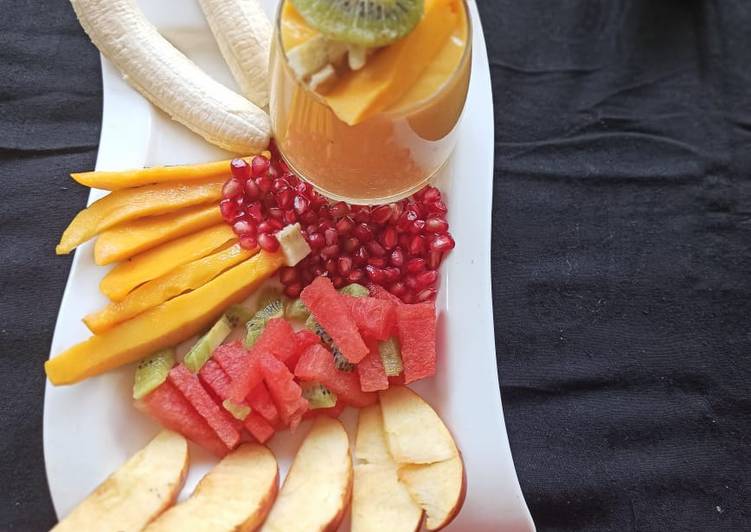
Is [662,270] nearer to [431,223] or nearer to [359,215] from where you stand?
[431,223]

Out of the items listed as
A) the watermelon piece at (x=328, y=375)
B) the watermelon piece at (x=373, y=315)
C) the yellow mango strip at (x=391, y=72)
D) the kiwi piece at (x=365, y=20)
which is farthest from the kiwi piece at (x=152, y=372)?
the kiwi piece at (x=365, y=20)

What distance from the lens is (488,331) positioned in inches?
57.8

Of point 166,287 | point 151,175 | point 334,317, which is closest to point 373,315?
point 334,317

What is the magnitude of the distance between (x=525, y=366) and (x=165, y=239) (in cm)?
80

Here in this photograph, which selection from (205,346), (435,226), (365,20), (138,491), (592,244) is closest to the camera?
(365,20)

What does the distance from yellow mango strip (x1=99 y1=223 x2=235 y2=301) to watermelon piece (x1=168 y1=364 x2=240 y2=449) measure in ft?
0.59

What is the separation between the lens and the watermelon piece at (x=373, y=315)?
4.64ft

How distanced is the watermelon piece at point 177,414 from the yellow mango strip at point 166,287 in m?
0.14

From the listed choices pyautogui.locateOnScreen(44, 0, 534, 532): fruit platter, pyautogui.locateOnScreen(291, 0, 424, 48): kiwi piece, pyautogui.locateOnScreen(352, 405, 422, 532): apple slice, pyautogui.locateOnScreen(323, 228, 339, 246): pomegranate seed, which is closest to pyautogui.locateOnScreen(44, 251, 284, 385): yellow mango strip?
pyautogui.locateOnScreen(44, 0, 534, 532): fruit platter

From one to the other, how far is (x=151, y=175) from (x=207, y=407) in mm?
440

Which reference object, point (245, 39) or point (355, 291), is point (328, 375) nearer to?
point (355, 291)

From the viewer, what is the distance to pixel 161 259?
1432 millimetres

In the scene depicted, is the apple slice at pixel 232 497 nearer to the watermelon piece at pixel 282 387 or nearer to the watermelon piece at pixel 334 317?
the watermelon piece at pixel 282 387

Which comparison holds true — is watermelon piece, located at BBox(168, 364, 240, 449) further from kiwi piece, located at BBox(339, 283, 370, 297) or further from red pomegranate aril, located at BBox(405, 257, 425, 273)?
red pomegranate aril, located at BBox(405, 257, 425, 273)
